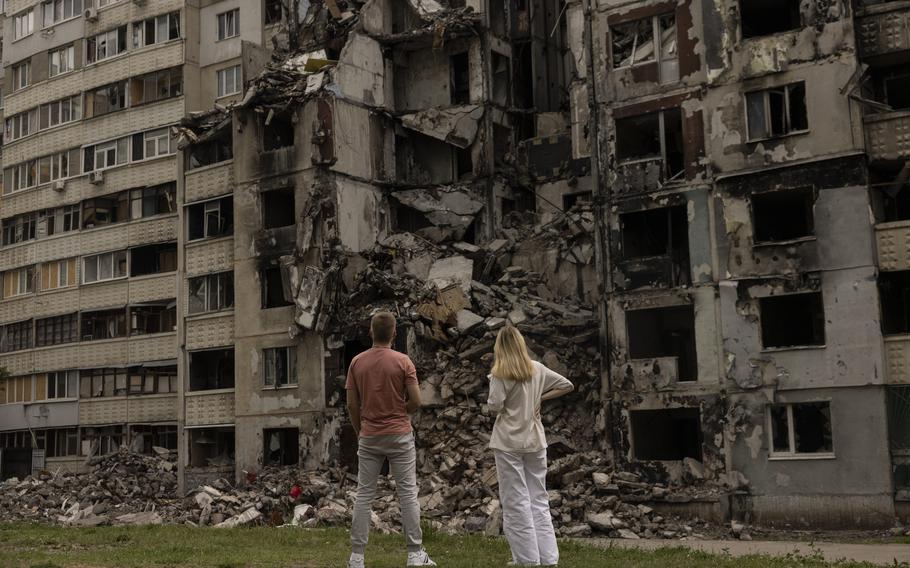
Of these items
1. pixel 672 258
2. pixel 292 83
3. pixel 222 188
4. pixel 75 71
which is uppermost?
pixel 75 71

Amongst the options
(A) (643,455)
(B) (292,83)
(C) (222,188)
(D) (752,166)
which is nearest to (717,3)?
(D) (752,166)

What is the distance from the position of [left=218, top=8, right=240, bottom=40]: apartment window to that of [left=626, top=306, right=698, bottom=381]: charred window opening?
1092 inches

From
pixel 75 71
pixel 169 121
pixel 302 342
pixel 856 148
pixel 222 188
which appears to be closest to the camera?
pixel 856 148

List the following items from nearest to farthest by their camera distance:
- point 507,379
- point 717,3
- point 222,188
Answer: point 507,379 < point 717,3 < point 222,188

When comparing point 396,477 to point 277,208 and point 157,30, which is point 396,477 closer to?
point 277,208

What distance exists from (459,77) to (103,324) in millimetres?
21167

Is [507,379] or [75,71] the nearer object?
A: [507,379]

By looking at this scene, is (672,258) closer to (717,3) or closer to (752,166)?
(752,166)

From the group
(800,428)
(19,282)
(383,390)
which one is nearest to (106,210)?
(19,282)

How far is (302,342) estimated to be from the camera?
37.8 metres

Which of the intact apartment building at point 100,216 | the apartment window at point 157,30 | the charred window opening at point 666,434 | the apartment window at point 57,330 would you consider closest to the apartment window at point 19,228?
the intact apartment building at point 100,216

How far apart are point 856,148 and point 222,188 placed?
24065 mm

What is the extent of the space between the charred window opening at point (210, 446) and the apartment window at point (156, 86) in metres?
17.1

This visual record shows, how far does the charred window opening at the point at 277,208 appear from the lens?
39.9 meters
